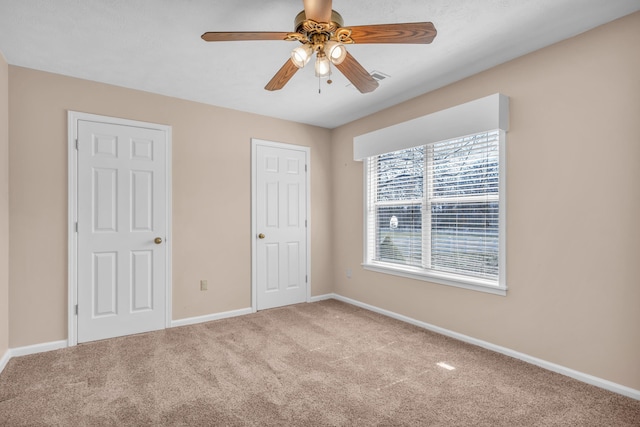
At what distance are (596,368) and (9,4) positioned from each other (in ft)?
14.7

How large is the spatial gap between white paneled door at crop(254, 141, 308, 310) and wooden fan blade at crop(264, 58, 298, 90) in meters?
1.90

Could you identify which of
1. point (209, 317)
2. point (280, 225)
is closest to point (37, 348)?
point (209, 317)

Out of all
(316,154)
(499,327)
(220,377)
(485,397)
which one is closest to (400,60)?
(316,154)

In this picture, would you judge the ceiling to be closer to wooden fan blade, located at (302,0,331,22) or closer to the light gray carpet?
wooden fan blade, located at (302,0,331,22)

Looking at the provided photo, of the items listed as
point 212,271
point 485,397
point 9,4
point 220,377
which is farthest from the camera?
point 212,271

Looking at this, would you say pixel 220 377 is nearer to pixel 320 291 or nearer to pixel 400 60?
pixel 320 291

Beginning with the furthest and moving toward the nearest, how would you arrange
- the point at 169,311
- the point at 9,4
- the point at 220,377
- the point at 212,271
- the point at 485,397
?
the point at 212,271, the point at 169,311, the point at 220,377, the point at 485,397, the point at 9,4

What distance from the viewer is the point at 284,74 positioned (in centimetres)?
217

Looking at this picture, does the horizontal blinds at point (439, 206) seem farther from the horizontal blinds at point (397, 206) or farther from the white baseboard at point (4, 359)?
the white baseboard at point (4, 359)

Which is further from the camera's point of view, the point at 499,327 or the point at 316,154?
the point at 316,154

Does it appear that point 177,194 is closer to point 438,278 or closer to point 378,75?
point 378,75

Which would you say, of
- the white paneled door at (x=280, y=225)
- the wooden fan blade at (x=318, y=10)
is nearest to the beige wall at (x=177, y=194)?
the white paneled door at (x=280, y=225)

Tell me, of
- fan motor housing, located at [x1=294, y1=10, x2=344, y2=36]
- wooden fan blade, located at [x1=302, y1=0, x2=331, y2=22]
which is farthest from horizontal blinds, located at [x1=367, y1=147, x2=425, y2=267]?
wooden fan blade, located at [x1=302, y1=0, x2=331, y2=22]

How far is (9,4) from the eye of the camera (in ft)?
6.72
